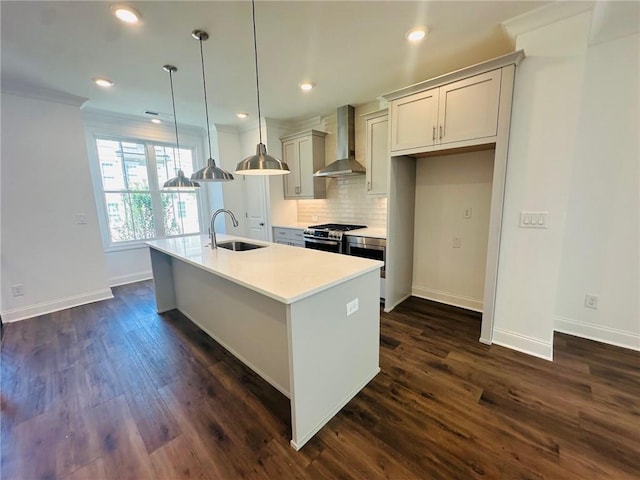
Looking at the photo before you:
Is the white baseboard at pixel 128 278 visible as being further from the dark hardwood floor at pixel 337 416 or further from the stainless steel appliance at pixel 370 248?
the stainless steel appliance at pixel 370 248

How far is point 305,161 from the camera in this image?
4.38 m

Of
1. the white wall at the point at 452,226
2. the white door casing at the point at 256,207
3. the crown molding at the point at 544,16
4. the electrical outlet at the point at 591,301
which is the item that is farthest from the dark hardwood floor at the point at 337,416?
the crown molding at the point at 544,16

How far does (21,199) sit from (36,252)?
650mm

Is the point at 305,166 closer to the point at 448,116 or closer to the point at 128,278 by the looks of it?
the point at 448,116

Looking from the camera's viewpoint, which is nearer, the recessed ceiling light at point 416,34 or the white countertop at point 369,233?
the recessed ceiling light at point 416,34

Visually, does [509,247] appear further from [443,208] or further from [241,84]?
[241,84]

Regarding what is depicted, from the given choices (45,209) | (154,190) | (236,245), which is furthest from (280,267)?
(154,190)

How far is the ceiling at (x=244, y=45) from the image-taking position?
6.21 feet

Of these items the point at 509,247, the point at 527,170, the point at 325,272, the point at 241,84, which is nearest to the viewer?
the point at 325,272

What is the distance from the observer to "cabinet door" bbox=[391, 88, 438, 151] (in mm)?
2613

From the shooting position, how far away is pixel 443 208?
130 inches

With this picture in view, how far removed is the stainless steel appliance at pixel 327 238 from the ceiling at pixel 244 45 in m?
1.75

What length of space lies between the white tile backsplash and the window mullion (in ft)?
8.92

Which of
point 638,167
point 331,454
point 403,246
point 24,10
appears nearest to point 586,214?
point 638,167
